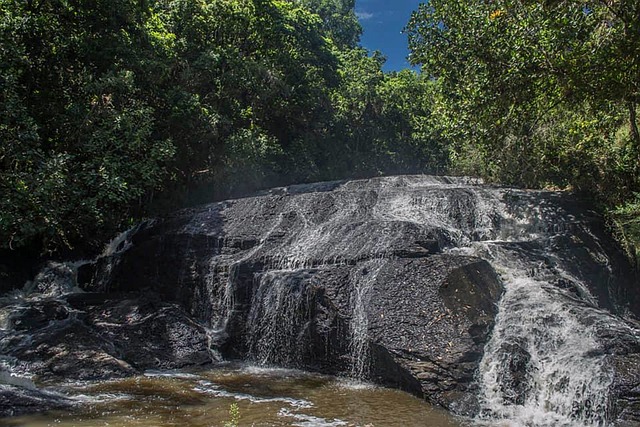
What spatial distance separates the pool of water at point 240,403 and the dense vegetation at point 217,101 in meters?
4.42

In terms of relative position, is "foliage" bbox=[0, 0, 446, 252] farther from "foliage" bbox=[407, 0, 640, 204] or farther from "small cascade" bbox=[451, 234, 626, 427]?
"small cascade" bbox=[451, 234, 626, 427]

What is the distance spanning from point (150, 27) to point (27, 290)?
933 cm

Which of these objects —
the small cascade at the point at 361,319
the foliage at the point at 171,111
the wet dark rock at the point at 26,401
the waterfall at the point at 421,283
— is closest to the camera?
the wet dark rock at the point at 26,401

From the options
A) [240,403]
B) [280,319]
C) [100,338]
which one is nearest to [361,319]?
[280,319]

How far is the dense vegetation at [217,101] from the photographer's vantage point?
10.6 metres

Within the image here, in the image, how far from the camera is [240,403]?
753 cm

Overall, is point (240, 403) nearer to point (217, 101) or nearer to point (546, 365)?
point (546, 365)

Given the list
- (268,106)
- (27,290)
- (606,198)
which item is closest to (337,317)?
(606,198)

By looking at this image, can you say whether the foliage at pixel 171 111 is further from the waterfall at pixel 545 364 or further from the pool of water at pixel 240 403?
the waterfall at pixel 545 364

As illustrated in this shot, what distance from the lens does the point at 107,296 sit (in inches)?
472

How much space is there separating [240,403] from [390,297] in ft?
A: 10.7

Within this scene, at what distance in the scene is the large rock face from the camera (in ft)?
25.2

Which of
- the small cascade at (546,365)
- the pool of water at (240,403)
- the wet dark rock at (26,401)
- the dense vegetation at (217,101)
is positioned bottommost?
the wet dark rock at (26,401)

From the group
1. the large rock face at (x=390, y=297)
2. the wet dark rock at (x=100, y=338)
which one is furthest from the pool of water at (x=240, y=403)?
the wet dark rock at (x=100, y=338)
